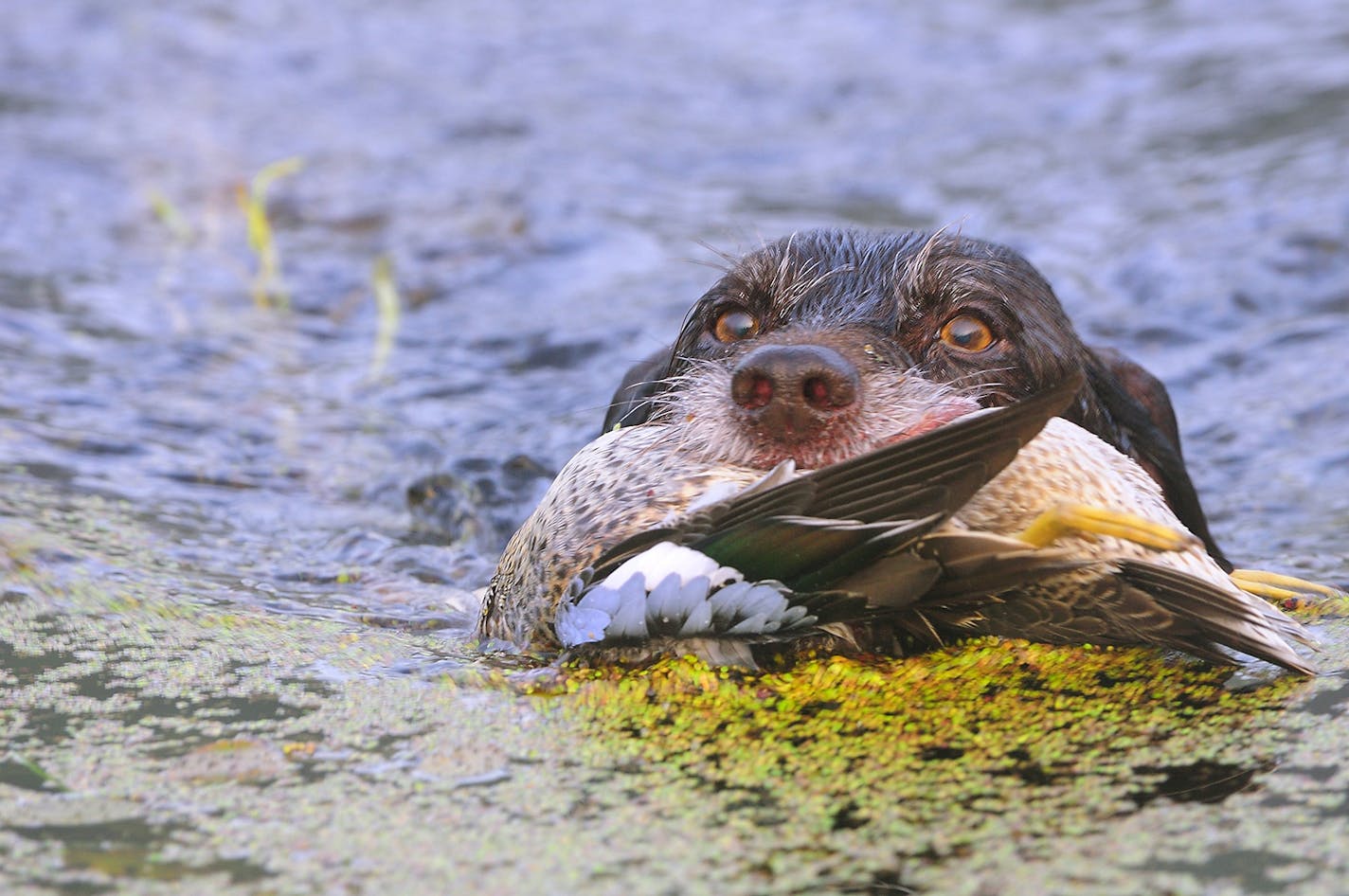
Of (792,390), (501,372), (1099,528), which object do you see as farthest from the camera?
(501,372)

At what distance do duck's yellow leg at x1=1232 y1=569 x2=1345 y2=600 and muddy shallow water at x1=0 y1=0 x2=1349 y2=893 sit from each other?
195 mm

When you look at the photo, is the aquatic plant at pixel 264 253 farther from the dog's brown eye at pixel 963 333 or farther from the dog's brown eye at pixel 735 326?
the dog's brown eye at pixel 963 333

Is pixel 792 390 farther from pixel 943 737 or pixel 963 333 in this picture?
pixel 963 333

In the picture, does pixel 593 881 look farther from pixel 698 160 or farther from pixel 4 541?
pixel 698 160

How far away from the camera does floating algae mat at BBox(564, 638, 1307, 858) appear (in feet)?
8.59

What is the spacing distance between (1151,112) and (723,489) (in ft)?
26.6

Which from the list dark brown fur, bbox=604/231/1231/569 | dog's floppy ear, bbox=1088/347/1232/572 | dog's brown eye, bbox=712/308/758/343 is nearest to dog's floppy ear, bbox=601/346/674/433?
dark brown fur, bbox=604/231/1231/569

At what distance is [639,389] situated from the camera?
15.3ft

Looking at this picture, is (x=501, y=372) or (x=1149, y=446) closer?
(x=1149, y=446)

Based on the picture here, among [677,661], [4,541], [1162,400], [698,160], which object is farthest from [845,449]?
[698,160]

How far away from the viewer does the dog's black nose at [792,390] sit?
A: 3.14m

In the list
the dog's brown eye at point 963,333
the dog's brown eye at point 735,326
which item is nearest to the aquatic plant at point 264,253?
the dog's brown eye at point 735,326

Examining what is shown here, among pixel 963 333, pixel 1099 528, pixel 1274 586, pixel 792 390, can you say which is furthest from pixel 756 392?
pixel 1274 586

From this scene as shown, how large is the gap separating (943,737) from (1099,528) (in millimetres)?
463
